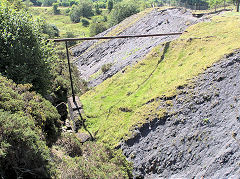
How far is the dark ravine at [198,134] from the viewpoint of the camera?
10484mm

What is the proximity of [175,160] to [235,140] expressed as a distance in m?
3.49

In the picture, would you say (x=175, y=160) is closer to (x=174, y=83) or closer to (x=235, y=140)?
(x=235, y=140)

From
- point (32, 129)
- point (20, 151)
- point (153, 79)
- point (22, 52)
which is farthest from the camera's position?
point (153, 79)


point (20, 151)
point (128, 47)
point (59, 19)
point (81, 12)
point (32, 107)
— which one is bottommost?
point (59, 19)

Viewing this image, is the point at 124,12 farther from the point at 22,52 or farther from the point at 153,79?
the point at 22,52

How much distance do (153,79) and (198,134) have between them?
8612 millimetres

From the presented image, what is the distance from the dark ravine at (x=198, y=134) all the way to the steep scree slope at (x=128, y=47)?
1219 cm

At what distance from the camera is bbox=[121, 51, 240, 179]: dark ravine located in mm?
10484

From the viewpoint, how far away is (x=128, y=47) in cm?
3444

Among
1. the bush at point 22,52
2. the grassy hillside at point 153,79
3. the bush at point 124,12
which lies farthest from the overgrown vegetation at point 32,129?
the bush at point 124,12

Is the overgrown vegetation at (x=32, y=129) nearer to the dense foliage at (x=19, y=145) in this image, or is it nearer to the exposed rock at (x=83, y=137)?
the dense foliage at (x=19, y=145)

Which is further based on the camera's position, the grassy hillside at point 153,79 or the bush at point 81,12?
the bush at point 81,12

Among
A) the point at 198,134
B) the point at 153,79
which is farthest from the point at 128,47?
the point at 198,134

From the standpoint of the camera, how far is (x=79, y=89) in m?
28.7
